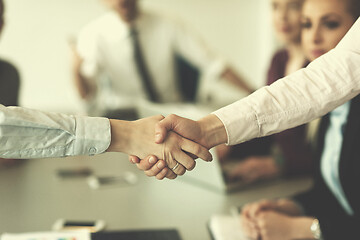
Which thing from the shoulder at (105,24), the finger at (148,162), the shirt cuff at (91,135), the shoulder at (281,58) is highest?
the shoulder at (105,24)

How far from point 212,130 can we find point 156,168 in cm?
15

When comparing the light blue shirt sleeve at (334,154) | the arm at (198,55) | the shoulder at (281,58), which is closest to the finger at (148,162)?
the light blue shirt sleeve at (334,154)

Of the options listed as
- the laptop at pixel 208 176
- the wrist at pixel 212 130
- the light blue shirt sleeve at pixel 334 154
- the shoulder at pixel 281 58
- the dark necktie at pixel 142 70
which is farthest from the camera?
the dark necktie at pixel 142 70

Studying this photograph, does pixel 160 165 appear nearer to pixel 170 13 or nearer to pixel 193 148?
pixel 193 148

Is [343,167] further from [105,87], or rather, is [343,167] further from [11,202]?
[105,87]

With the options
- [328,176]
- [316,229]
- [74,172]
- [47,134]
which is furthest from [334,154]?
[74,172]

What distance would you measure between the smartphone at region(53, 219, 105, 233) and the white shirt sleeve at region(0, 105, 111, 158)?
1.08 feet

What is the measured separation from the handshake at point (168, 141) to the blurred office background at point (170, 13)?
7.55ft

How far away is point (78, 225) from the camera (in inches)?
42.9

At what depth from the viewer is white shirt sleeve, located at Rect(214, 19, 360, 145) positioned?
0.84 metres

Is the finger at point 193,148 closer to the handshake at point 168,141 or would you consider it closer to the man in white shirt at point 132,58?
the handshake at point 168,141

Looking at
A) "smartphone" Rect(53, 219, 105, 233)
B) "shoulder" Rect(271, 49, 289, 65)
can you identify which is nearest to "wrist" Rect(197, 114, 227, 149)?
"smartphone" Rect(53, 219, 105, 233)

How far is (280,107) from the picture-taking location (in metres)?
0.84

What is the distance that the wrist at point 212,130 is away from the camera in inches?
34.2
